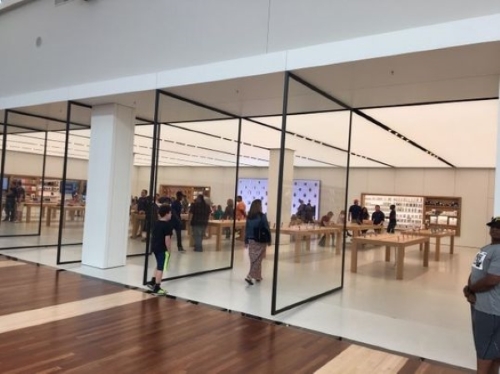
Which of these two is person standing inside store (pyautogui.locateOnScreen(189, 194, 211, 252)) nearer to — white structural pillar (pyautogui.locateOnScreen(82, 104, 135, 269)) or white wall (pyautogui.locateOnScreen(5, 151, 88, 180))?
white structural pillar (pyautogui.locateOnScreen(82, 104, 135, 269))

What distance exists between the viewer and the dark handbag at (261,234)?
6816 millimetres

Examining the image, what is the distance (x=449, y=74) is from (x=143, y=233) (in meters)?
5.88

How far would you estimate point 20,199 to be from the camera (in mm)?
11547

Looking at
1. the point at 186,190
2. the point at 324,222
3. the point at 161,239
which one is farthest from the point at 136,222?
the point at 324,222

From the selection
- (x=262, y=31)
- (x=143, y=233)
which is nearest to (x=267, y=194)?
(x=143, y=233)

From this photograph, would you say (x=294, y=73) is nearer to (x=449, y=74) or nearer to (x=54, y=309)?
(x=449, y=74)

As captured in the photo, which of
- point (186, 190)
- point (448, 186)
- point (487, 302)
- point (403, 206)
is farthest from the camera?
point (403, 206)

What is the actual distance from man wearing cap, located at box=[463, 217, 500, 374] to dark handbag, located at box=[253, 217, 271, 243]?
12.8 ft

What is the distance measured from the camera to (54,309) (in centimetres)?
502

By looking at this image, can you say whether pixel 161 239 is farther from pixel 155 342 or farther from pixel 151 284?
pixel 155 342

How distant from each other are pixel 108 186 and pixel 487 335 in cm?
641

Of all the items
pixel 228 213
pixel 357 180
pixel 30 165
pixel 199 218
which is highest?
pixel 357 180

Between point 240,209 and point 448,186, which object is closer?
point 240,209

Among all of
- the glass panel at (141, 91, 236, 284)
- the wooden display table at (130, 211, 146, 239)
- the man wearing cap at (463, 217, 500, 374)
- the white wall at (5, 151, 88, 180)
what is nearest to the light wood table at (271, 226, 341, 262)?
the glass panel at (141, 91, 236, 284)
